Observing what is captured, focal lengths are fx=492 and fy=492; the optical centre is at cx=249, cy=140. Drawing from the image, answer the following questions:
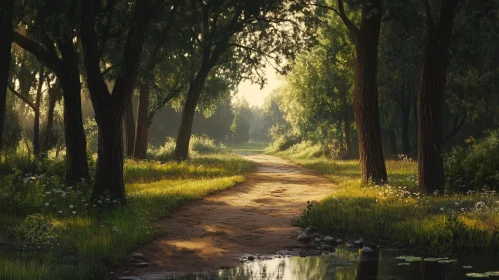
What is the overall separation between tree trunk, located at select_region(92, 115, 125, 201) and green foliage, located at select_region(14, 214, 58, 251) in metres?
3.04

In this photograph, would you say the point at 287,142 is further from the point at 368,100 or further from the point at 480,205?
the point at 480,205

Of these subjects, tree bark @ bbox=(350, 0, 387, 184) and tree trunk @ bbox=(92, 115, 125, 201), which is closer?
tree trunk @ bbox=(92, 115, 125, 201)

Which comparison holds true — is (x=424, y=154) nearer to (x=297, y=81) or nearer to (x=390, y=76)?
(x=390, y=76)

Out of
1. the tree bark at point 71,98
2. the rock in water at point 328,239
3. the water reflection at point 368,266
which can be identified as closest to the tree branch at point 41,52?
the tree bark at point 71,98

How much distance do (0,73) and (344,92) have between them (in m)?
28.9

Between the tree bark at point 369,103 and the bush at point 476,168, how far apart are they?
7.45ft

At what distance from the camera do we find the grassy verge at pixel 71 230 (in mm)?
7207

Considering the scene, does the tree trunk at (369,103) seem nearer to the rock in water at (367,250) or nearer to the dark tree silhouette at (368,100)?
the dark tree silhouette at (368,100)

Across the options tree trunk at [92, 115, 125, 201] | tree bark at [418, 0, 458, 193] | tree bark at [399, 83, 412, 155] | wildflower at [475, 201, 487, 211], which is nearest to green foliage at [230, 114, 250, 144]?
tree bark at [399, 83, 412, 155]

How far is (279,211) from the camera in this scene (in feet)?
44.3

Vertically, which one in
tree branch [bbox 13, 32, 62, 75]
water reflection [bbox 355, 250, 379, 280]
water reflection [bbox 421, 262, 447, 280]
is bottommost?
water reflection [bbox 355, 250, 379, 280]

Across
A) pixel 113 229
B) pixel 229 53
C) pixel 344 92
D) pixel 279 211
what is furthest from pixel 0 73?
pixel 344 92

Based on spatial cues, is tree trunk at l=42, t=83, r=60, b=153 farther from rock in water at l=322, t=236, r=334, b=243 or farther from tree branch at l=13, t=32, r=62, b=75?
rock in water at l=322, t=236, r=334, b=243

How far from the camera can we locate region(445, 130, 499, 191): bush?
13.9 meters
